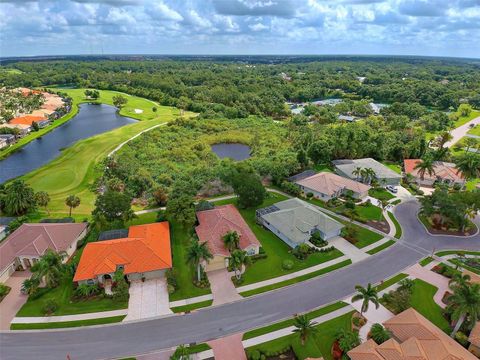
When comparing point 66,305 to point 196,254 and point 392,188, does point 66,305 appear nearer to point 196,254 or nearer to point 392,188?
point 196,254

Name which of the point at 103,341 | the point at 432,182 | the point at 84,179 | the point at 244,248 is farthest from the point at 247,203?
the point at 432,182

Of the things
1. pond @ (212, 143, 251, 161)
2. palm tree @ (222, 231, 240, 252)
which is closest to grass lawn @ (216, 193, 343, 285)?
palm tree @ (222, 231, 240, 252)

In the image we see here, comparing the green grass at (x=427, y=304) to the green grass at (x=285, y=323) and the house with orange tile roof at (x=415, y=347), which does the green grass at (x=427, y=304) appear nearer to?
the house with orange tile roof at (x=415, y=347)

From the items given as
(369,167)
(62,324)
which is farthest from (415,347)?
(369,167)

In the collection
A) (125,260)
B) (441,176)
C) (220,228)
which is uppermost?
(220,228)

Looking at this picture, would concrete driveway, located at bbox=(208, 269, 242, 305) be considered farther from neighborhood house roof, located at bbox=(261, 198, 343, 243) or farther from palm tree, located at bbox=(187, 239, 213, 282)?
neighborhood house roof, located at bbox=(261, 198, 343, 243)

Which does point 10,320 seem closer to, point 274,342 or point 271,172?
point 274,342

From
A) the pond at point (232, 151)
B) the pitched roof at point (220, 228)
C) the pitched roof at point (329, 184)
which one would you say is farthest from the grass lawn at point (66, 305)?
the pond at point (232, 151)
